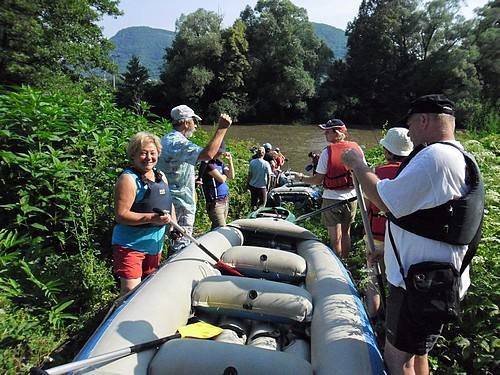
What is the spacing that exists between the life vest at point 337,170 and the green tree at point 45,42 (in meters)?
13.5

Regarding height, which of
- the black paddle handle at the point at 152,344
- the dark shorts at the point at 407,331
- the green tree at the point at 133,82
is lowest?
the black paddle handle at the point at 152,344

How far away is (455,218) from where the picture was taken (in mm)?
1726

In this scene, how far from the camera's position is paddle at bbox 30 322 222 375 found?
1.63 metres

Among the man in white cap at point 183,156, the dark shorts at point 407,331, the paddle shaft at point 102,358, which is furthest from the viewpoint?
the man in white cap at point 183,156

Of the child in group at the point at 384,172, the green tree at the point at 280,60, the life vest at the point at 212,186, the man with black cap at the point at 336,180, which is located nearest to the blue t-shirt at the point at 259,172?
the life vest at the point at 212,186

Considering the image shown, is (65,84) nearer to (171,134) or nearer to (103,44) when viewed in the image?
(103,44)

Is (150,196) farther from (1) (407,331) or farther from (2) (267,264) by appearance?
(1) (407,331)

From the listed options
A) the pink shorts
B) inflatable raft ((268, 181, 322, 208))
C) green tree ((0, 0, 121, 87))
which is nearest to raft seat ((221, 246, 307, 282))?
the pink shorts

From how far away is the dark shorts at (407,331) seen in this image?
1.84 m

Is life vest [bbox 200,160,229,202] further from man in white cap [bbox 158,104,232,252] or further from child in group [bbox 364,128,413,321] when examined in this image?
child in group [bbox 364,128,413,321]

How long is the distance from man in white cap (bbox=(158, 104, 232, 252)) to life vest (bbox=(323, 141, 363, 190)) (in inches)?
52.3

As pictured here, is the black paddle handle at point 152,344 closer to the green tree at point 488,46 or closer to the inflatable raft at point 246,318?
the inflatable raft at point 246,318

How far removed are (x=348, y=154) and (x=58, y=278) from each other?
8.75ft

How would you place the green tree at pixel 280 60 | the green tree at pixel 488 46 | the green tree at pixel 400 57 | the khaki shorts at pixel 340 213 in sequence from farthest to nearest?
the green tree at pixel 280 60, the green tree at pixel 400 57, the green tree at pixel 488 46, the khaki shorts at pixel 340 213
